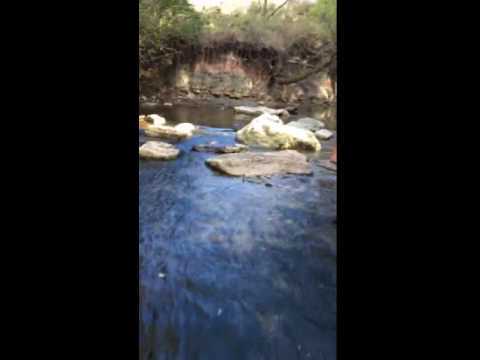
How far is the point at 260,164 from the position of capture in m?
→ 5.44

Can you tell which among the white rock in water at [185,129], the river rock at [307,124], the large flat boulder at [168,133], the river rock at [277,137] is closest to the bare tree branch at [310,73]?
the river rock at [307,124]

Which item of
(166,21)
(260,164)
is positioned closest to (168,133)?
(260,164)

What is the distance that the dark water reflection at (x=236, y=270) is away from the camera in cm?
179

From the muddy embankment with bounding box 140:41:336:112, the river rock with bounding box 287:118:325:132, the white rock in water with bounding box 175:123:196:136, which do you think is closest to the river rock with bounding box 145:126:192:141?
the white rock in water with bounding box 175:123:196:136

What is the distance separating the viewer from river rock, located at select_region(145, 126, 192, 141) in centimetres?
739

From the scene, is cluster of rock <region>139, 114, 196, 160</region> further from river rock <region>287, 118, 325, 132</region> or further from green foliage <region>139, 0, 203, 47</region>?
green foliage <region>139, 0, 203, 47</region>

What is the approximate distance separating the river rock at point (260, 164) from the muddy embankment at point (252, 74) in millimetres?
10584

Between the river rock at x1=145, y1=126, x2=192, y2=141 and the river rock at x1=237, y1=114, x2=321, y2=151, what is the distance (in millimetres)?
1331

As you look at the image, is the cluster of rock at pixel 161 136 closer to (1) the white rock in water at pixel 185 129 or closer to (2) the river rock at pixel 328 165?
(1) the white rock in water at pixel 185 129
